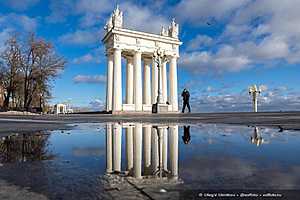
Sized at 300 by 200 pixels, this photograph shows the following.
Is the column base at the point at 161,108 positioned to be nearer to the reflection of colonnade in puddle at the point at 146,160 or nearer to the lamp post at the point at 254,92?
the lamp post at the point at 254,92

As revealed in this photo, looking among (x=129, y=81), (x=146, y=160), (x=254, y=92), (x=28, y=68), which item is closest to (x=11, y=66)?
(x=28, y=68)

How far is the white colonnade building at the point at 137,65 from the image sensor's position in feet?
144

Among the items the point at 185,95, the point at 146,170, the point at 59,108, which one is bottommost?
the point at 146,170

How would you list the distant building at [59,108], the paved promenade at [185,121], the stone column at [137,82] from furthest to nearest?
1. the distant building at [59,108]
2. the stone column at [137,82]
3. the paved promenade at [185,121]

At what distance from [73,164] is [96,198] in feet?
4.48

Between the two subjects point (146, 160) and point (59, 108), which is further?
point (59, 108)

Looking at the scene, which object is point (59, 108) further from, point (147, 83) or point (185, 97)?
point (185, 97)

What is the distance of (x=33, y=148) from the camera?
15.9 feet

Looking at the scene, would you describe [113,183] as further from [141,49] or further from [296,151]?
[141,49]

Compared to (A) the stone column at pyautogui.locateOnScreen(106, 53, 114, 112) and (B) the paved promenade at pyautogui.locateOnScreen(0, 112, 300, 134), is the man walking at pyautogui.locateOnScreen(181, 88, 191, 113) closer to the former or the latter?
(B) the paved promenade at pyautogui.locateOnScreen(0, 112, 300, 134)

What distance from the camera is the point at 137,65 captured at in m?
45.5

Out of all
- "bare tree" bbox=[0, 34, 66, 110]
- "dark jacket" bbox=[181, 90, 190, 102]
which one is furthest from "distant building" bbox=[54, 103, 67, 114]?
"dark jacket" bbox=[181, 90, 190, 102]

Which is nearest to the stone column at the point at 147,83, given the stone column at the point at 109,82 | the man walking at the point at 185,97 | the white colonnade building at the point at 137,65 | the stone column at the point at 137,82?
the white colonnade building at the point at 137,65

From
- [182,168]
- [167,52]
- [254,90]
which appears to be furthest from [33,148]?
[167,52]
